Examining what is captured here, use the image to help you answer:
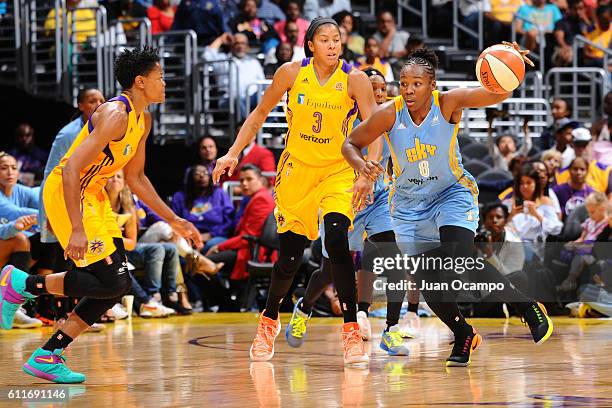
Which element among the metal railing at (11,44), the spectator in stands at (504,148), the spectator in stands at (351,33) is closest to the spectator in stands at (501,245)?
the spectator in stands at (504,148)

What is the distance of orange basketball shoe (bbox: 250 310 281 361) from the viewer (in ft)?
25.7

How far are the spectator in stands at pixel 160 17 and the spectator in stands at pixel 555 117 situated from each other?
5.14 m

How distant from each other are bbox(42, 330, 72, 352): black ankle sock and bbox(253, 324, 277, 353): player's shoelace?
1.50 meters

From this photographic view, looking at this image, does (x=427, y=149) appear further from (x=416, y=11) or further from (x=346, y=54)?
(x=416, y=11)

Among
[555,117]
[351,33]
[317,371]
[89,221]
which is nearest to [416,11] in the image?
[351,33]

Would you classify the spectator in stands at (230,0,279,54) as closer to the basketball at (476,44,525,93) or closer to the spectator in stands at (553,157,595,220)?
the spectator in stands at (553,157,595,220)

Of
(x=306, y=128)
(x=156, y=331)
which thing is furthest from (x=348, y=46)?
(x=306, y=128)

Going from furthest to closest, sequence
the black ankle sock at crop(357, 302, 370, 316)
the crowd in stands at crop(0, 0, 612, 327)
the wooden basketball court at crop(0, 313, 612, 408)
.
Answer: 1. the crowd in stands at crop(0, 0, 612, 327)
2. the black ankle sock at crop(357, 302, 370, 316)
3. the wooden basketball court at crop(0, 313, 612, 408)

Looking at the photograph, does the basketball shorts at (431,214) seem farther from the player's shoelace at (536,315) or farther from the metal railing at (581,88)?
the metal railing at (581,88)

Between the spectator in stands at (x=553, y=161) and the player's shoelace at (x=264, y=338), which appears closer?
the player's shoelace at (x=264, y=338)

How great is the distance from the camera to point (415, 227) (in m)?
7.59

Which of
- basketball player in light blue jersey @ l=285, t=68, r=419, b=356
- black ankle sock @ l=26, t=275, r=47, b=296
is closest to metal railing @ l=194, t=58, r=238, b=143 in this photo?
basketball player in light blue jersey @ l=285, t=68, r=419, b=356

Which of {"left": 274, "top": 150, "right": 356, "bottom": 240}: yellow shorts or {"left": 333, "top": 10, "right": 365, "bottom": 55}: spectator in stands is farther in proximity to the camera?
{"left": 333, "top": 10, "right": 365, "bottom": 55}: spectator in stands

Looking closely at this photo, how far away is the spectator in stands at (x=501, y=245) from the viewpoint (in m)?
11.7
